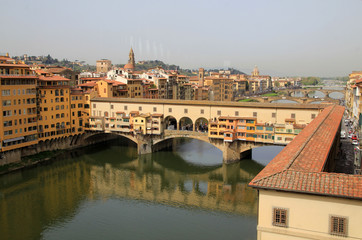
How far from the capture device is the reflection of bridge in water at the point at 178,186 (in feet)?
64.0

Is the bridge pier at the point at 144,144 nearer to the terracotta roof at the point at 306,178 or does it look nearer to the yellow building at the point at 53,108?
the yellow building at the point at 53,108

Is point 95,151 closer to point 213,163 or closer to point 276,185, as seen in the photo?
point 213,163

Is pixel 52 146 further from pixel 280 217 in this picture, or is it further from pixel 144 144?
pixel 280 217

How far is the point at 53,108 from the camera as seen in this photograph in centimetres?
2866

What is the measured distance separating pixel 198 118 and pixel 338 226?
21.2m

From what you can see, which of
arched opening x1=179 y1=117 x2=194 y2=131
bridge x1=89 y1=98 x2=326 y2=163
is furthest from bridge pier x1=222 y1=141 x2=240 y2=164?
arched opening x1=179 y1=117 x2=194 y2=131

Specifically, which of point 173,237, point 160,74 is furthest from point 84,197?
point 160,74

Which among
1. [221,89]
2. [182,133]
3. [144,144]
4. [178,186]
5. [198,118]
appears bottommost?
[178,186]

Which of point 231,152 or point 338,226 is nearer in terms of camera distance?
point 338,226

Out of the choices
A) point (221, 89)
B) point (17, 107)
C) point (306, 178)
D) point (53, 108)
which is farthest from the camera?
point (221, 89)

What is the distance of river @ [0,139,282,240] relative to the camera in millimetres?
15836

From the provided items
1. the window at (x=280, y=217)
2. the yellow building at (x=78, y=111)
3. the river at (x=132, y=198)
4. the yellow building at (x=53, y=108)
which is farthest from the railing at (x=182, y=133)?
the window at (x=280, y=217)

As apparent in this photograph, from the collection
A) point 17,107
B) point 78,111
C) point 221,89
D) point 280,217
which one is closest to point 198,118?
point 78,111

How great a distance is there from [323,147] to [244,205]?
7457 millimetres
